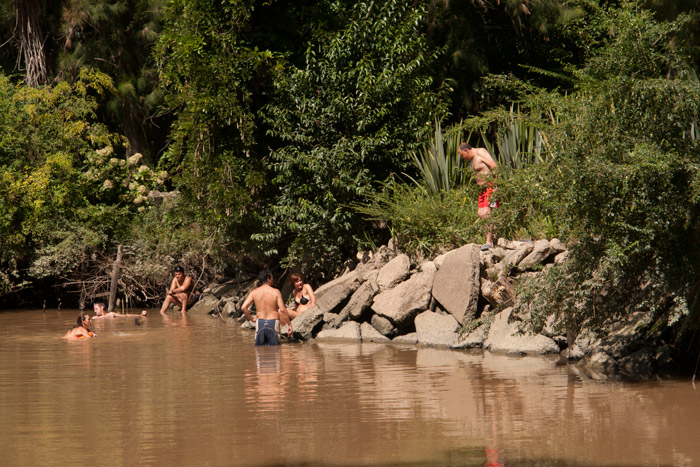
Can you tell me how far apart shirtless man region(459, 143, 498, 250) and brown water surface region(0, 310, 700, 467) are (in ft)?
7.99

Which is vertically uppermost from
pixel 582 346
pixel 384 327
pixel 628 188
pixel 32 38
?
pixel 32 38

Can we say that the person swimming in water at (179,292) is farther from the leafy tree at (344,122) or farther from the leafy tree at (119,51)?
the leafy tree at (119,51)

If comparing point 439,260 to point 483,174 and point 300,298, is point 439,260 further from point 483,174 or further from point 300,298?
point 300,298

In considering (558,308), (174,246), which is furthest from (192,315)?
(558,308)

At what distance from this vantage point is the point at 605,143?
31.1ft

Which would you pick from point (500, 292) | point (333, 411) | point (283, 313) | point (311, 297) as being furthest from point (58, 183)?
point (333, 411)

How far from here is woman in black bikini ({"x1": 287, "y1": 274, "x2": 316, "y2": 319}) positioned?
16.0 metres

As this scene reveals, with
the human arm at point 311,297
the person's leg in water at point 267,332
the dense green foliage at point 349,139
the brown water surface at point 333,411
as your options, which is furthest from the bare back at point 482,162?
the person's leg in water at point 267,332

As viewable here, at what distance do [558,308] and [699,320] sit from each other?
61.0 inches

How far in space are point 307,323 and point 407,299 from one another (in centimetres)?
186

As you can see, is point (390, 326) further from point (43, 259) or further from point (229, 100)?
point (43, 259)

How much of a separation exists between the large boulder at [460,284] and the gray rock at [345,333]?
1508mm

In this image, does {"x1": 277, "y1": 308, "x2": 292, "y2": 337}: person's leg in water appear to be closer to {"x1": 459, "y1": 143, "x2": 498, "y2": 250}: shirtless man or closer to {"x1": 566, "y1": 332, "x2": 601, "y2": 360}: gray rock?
{"x1": 459, "y1": 143, "x2": 498, "y2": 250}: shirtless man

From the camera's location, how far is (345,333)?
14609mm
